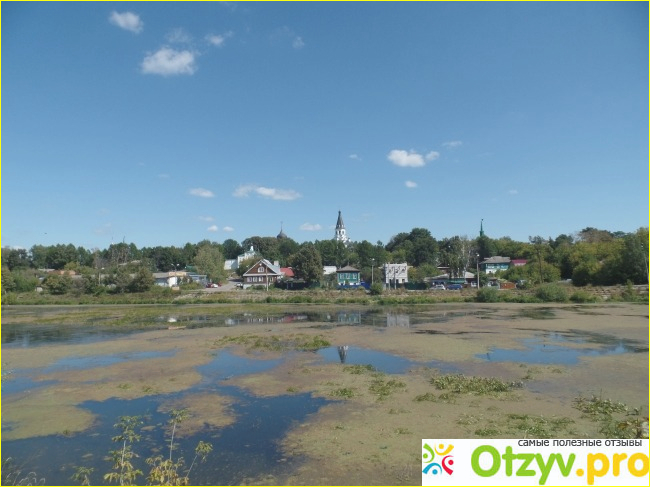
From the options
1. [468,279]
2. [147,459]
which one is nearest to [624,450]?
[147,459]

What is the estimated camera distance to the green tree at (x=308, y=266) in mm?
66312

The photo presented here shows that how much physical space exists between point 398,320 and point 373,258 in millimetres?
60416

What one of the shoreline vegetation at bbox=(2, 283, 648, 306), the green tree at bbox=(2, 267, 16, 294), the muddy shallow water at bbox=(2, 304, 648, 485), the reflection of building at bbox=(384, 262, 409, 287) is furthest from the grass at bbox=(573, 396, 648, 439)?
the green tree at bbox=(2, 267, 16, 294)

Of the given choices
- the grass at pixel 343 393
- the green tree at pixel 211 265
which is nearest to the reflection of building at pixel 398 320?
the grass at pixel 343 393

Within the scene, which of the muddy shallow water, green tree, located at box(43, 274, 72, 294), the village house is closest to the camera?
the muddy shallow water

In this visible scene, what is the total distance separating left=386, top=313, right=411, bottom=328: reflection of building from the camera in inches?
1190

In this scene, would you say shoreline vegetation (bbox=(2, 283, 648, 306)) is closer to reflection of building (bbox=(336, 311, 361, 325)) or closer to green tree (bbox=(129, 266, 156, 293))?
green tree (bbox=(129, 266, 156, 293))

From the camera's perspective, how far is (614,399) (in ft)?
37.5

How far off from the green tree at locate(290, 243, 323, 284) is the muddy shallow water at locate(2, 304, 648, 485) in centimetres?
3921

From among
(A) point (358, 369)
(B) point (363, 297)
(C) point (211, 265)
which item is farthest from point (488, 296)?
(C) point (211, 265)

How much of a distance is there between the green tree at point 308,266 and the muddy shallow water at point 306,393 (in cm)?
3921

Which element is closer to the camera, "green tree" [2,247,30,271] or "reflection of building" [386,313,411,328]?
"reflection of building" [386,313,411,328]

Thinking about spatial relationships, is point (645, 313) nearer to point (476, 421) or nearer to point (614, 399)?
point (614, 399)

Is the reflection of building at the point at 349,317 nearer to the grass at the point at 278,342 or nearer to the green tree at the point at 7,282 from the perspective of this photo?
the grass at the point at 278,342
